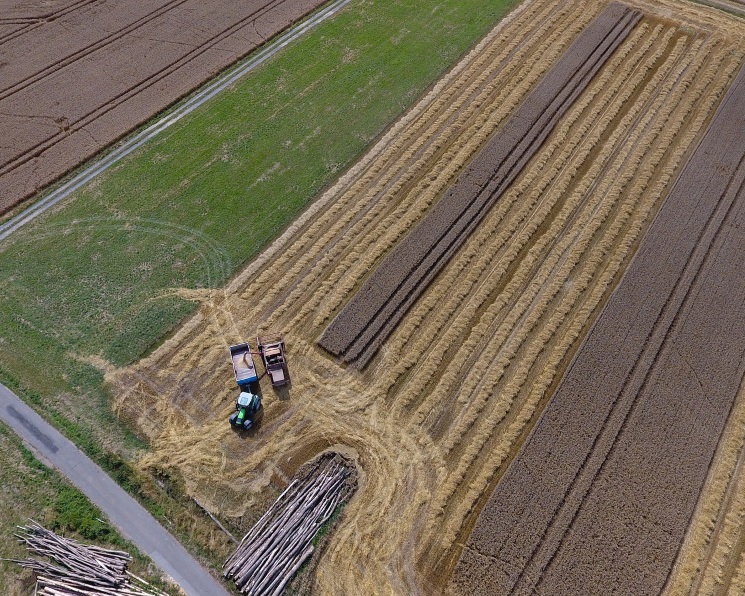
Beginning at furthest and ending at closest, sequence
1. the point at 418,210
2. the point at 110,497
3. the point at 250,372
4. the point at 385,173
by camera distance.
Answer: the point at 385,173
the point at 418,210
the point at 250,372
the point at 110,497

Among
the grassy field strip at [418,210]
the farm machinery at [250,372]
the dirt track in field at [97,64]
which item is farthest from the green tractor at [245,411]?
the dirt track in field at [97,64]

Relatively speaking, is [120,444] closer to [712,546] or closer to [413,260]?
[413,260]

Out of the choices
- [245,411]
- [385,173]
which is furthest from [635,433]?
[385,173]

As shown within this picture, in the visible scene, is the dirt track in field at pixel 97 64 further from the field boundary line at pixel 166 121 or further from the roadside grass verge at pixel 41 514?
the roadside grass verge at pixel 41 514

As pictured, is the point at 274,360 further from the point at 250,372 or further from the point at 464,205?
the point at 464,205

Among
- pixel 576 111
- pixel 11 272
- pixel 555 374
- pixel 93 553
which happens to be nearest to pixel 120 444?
pixel 93 553
